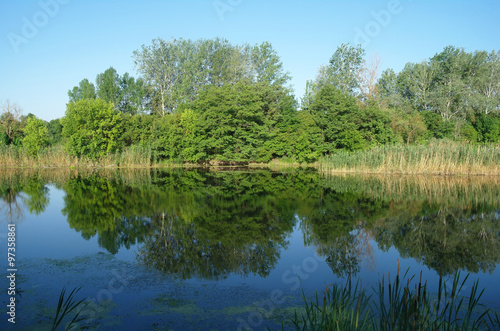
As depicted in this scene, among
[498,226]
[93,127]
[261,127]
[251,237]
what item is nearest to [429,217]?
[498,226]

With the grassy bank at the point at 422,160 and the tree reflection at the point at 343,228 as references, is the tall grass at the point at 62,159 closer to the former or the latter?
the grassy bank at the point at 422,160

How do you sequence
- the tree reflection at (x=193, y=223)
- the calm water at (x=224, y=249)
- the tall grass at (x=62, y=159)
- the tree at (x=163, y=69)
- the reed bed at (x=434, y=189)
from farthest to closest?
A: the tree at (x=163, y=69) < the tall grass at (x=62, y=159) < the reed bed at (x=434, y=189) < the tree reflection at (x=193, y=223) < the calm water at (x=224, y=249)

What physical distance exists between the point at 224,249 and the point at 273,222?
2.68 meters

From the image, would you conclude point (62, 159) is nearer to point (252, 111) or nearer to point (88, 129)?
point (88, 129)

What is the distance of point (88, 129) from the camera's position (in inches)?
1137

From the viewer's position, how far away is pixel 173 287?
203 inches

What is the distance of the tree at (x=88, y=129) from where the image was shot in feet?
92.8

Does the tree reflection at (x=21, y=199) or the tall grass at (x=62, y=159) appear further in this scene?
the tall grass at (x=62, y=159)

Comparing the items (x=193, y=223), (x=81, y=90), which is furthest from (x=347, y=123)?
(x=81, y=90)

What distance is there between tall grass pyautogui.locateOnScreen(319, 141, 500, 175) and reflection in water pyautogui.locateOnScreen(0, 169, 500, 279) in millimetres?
3836

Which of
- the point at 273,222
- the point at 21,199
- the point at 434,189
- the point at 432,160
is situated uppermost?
the point at 432,160

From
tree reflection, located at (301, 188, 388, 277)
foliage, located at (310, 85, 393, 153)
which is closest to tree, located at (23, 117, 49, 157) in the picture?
foliage, located at (310, 85, 393, 153)

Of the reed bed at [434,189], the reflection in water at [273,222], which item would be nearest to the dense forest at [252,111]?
the reed bed at [434,189]

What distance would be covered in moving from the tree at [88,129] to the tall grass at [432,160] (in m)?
19.9
